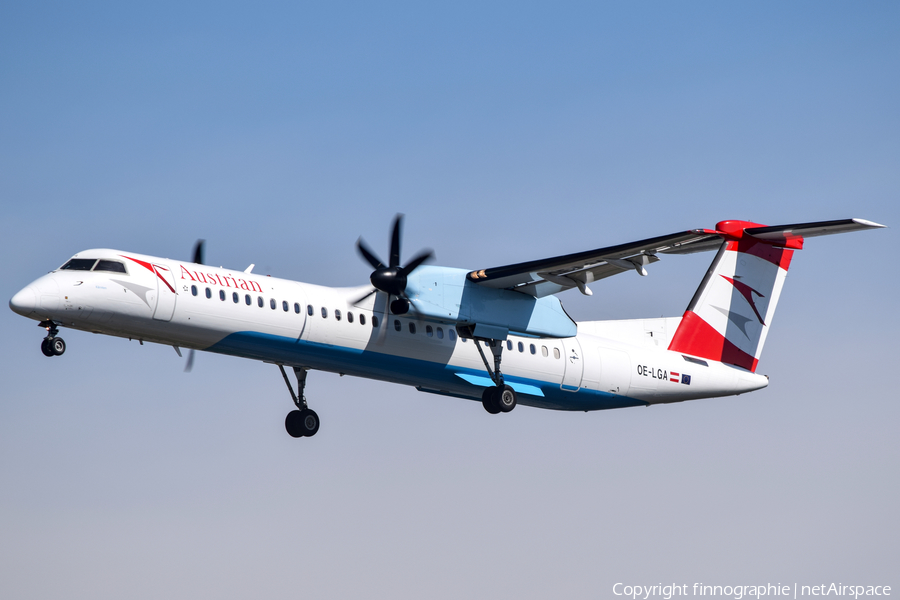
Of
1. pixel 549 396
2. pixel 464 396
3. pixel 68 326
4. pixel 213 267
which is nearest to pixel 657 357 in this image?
pixel 549 396

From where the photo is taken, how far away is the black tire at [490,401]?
835 inches

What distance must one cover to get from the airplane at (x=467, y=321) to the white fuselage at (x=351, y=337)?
0.03 meters

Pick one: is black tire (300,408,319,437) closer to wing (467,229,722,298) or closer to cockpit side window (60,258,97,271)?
wing (467,229,722,298)

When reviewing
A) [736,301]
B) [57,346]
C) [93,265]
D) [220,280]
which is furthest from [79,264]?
[736,301]

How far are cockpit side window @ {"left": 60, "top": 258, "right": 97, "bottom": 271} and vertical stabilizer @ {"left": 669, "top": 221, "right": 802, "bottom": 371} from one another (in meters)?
13.5

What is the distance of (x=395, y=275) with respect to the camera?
65.0 ft

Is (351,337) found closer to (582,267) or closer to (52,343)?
(582,267)

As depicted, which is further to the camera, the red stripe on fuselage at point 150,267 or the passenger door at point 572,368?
the passenger door at point 572,368

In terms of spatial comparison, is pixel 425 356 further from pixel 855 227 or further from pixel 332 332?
pixel 855 227

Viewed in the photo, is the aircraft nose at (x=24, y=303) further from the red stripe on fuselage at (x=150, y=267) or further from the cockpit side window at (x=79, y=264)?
the red stripe on fuselage at (x=150, y=267)

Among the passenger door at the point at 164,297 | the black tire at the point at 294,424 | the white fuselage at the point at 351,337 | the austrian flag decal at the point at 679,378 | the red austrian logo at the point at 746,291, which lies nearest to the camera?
the white fuselage at the point at 351,337

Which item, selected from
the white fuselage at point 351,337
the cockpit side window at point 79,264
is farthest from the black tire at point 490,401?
the cockpit side window at point 79,264

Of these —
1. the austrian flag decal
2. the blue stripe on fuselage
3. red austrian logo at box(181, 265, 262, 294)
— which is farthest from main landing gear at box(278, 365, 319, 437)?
the austrian flag decal

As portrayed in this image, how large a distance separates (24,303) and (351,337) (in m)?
5.98
